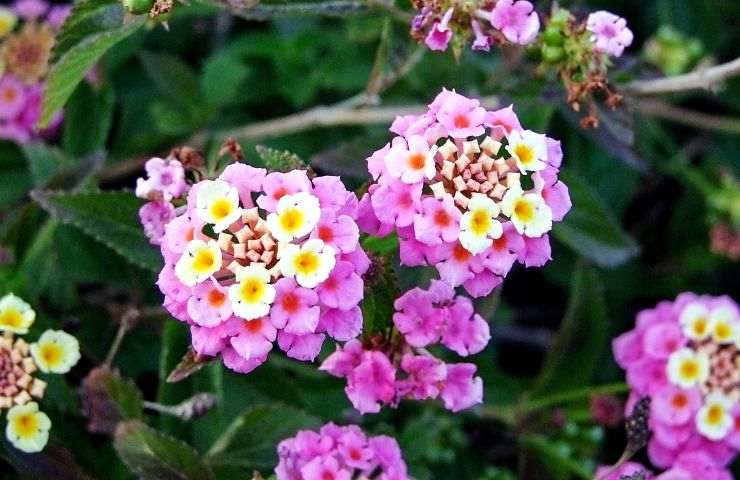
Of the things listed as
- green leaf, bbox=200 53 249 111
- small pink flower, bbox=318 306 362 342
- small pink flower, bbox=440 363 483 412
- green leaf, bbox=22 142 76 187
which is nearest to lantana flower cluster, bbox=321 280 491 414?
small pink flower, bbox=440 363 483 412

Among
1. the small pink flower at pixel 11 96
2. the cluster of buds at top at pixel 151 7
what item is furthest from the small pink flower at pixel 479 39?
the small pink flower at pixel 11 96

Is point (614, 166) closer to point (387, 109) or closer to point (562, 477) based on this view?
point (387, 109)

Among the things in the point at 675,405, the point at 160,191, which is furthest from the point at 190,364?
the point at 675,405

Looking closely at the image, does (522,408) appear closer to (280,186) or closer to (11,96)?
(280,186)

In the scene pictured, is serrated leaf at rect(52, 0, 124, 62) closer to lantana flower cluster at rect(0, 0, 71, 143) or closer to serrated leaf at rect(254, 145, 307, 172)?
serrated leaf at rect(254, 145, 307, 172)

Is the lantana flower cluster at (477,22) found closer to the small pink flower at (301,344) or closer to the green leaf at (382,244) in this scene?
the green leaf at (382,244)

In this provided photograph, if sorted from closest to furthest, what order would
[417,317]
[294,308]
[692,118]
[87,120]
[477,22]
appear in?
[294,308] < [417,317] < [477,22] < [87,120] < [692,118]
